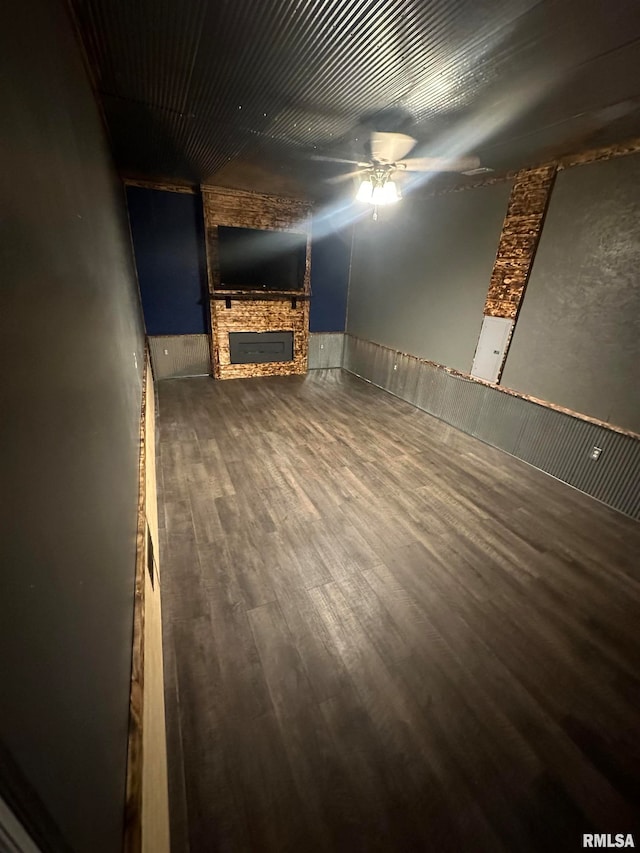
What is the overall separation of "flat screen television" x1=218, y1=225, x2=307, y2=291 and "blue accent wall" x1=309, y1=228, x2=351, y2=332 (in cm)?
49

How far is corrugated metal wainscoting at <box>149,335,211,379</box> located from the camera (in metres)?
5.71

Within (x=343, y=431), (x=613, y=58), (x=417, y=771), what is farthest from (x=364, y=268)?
(x=417, y=771)

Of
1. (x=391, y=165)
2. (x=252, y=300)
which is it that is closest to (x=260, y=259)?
(x=252, y=300)

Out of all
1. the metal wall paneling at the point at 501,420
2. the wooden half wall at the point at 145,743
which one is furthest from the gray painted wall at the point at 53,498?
the metal wall paneling at the point at 501,420

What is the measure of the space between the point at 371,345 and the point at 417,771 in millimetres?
5586

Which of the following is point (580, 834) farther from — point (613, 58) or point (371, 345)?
point (371, 345)

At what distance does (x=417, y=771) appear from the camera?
140 cm

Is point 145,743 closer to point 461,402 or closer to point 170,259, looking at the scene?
point 461,402

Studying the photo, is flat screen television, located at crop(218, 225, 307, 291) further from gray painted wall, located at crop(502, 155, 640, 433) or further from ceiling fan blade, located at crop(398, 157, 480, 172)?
gray painted wall, located at crop(502, 155, 640, 433)

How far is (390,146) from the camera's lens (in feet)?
9.17

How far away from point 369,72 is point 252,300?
418cm

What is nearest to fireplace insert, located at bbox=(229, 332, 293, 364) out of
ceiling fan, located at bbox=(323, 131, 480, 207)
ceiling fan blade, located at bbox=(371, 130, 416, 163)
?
ceiling fan, located at bbox=(323, 131, 480, 207)

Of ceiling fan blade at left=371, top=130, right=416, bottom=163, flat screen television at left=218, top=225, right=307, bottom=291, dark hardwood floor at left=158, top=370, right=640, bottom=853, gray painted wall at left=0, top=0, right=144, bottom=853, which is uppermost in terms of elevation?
ceiling fan blade at left=371, top=130, right=416, bottom=163

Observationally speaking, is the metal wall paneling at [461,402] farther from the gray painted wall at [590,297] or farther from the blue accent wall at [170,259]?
the blue accent wall at [170,259]
